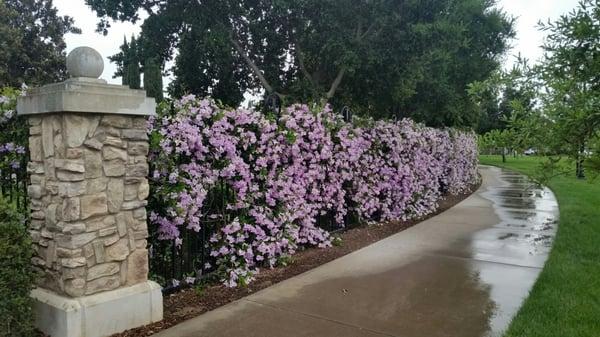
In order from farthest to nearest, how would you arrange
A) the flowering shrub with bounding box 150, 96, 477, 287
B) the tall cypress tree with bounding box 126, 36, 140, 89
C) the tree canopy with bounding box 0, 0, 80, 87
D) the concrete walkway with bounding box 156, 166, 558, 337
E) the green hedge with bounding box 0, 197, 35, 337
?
the tree canopy with bounding box 0, 0, 80, 87, the tall cypress tree with bounding box 126, 36, 140, 89, the flowering shrub with bounding box 150, 96, 477, 287, the concrete walkway with bounding box 156, 166, 558, 337, the green hedge with bounding box 0, 197, 35, 337

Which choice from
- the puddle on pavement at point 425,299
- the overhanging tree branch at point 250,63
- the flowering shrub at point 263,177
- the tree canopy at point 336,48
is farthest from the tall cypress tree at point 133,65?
the puddle on pavement at point 425,299

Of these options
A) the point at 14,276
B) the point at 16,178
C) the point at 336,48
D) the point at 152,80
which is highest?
the point at 336,48

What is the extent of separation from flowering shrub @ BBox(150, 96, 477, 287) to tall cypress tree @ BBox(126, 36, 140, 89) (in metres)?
9.49

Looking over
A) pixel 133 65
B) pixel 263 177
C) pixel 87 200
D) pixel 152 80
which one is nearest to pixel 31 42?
pixel 133 65

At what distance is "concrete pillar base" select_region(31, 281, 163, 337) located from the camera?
307cm

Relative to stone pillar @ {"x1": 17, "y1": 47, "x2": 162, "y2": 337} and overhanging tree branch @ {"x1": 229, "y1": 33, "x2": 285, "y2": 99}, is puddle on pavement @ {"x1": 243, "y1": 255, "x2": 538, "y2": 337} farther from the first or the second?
overhanging tree branch @ {"x1": 229, "y1": 33, "x2": 285, "y2": 99}

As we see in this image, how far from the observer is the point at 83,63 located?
3172 mm

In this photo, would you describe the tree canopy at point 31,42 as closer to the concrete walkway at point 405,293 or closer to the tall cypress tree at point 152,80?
the tall cypress tree at point 152,80

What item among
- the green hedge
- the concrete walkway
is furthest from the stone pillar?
the concrete walkway

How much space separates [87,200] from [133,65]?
1265 centimetres

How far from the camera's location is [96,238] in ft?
10.5

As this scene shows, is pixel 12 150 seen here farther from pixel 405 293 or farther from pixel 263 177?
pixel 405 293

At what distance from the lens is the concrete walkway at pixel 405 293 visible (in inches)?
139

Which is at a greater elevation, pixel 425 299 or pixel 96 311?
pixel 96 311
